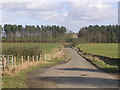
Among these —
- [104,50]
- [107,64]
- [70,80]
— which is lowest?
[104,50]

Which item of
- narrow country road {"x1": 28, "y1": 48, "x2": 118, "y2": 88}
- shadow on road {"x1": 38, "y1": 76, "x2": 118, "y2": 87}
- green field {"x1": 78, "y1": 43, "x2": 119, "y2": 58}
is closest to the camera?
narrow country road {"x1": 28, "y1": 48, "x2": 118, "y2": 88}

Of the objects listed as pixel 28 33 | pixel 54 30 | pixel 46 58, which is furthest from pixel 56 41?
pixel 46 58

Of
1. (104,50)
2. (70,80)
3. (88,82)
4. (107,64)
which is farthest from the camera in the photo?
(104,50)

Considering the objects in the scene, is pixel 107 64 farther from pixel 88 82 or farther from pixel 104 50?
pixel 104 50

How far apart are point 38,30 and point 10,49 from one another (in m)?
144

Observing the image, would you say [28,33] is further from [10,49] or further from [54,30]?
[10,49]

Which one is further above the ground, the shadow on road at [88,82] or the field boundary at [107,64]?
the shadow on road at [88,82]

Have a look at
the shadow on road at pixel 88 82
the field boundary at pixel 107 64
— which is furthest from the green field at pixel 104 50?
the shadow on road at pixel 88 82

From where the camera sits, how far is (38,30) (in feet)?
598

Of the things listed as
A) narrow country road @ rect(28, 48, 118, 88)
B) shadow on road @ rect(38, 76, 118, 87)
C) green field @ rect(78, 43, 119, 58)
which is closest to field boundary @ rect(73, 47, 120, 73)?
narrow country road @ rect(28, 48, 118, 88)

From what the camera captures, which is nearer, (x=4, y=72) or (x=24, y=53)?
(x=4, y=72)

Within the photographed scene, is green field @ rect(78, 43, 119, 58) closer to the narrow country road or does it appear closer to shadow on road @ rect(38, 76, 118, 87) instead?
the narrow country road

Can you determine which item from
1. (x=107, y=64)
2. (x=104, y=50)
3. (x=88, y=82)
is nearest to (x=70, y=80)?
(x=88, y=82)

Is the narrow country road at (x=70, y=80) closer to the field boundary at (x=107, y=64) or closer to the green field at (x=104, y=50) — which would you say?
the field boundary at (x=107, y=64)
